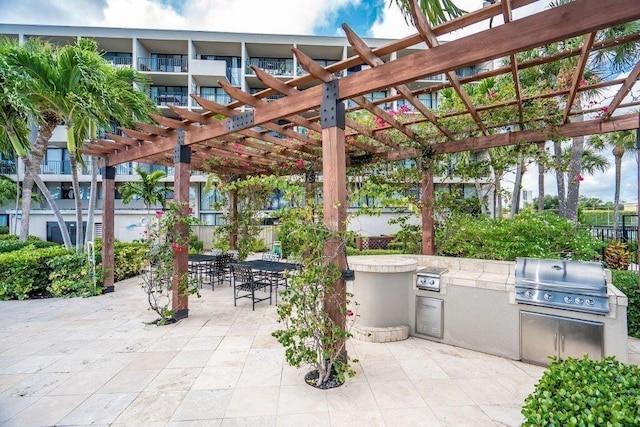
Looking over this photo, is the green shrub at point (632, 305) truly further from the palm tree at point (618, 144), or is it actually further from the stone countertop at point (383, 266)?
the palm tree at point (618, 144)

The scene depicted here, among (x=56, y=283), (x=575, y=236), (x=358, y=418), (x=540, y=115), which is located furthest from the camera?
(x=56, y=283)

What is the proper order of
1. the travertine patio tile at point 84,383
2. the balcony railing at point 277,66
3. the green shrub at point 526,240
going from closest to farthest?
the travertine patio tile at point 84,383 → the green shrub at point 526,240 → the balcony railing at point 277,66

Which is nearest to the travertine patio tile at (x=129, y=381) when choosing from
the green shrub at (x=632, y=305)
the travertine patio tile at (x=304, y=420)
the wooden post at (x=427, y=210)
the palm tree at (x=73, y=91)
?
the travertine patio tile at (x=304, y=420)

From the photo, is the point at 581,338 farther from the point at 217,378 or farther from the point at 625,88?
the point at 217,378

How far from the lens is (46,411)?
2725 millimetres

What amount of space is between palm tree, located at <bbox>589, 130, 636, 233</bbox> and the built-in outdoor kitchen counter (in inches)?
464

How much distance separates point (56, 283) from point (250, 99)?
637cm

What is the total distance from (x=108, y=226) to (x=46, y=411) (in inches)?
210

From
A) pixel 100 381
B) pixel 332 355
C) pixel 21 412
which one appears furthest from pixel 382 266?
pixel 21 412

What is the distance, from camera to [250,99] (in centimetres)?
398

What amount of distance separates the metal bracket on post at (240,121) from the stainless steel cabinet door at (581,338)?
4.44 meters

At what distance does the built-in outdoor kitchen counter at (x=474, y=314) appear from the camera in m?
A: 3.13

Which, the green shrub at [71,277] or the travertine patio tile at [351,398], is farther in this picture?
the green shrub at [71,277]

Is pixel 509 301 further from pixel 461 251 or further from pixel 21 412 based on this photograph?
pixel 21 412
